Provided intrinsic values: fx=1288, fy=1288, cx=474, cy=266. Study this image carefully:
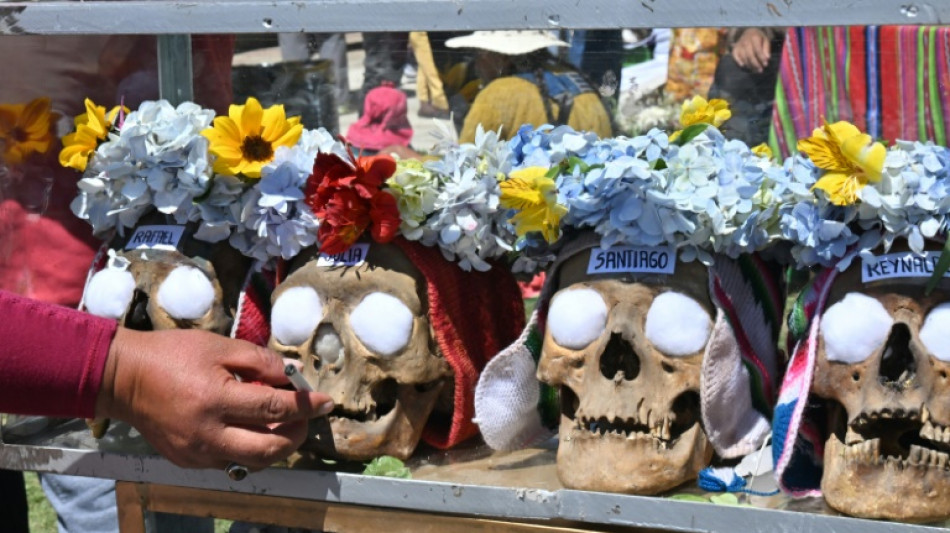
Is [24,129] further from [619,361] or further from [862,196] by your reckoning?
[862,196]

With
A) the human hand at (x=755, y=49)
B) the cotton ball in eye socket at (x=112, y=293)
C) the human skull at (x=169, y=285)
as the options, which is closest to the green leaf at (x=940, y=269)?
the human hand at (x=755, y=49)

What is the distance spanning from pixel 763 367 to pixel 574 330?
0.33 metres

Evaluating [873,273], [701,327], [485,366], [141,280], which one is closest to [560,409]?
[485,366]

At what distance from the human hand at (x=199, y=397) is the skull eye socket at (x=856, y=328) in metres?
0.76

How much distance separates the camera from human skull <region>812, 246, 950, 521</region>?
175 centimetres

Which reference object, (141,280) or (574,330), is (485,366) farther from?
(141,280)

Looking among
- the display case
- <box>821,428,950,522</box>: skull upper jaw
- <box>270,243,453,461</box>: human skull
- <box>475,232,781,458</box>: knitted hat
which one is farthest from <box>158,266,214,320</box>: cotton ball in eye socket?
<box>821,428,950,522</box>: skull upper jaw

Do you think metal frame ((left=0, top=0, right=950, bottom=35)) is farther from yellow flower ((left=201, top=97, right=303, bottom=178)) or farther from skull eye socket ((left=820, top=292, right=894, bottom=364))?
skull eye socket ((left=820, top=292, right=894, bottom=364))

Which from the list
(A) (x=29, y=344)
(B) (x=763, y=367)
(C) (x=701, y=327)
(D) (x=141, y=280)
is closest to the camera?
(A) (x=29, y=344)

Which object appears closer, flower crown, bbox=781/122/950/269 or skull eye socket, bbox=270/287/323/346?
flower crown, bbox=781/122/950/269

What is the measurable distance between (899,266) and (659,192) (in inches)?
13.9

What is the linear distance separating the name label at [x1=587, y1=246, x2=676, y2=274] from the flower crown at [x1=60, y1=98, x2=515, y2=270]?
18 cm

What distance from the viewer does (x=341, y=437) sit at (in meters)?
2.03

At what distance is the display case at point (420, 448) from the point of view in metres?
1.76
